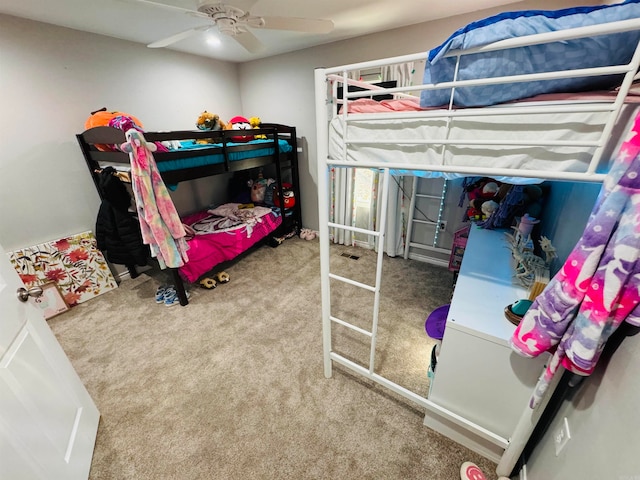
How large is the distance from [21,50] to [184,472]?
324 centimetres

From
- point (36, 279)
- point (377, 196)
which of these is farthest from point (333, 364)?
point (36, 279)

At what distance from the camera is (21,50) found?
1.99m

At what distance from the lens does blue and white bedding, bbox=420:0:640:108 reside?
2.29ft

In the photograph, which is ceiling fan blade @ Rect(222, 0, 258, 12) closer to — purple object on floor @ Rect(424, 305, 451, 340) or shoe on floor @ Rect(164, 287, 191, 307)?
purple object on floor @ Rect(424, 305, 451, 340)

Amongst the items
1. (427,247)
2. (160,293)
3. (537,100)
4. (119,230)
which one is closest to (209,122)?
(119,230)

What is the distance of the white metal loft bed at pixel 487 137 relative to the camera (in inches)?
→ 27.1

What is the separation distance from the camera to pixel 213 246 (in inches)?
106

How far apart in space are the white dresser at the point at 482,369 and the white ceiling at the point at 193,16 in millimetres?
2069

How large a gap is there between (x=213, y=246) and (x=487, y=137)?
8.34ft

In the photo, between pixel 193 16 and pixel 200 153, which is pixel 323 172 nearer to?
pixel 193 16

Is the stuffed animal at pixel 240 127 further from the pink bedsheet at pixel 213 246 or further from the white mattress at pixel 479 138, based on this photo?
the white mattress at pixel 479 138

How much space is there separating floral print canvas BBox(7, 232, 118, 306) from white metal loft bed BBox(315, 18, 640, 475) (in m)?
2.66

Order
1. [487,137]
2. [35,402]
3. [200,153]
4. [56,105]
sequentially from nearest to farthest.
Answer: [487,137] → [35,402] → [56,105] → [200,153]

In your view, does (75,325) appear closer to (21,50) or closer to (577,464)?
(21,50)
